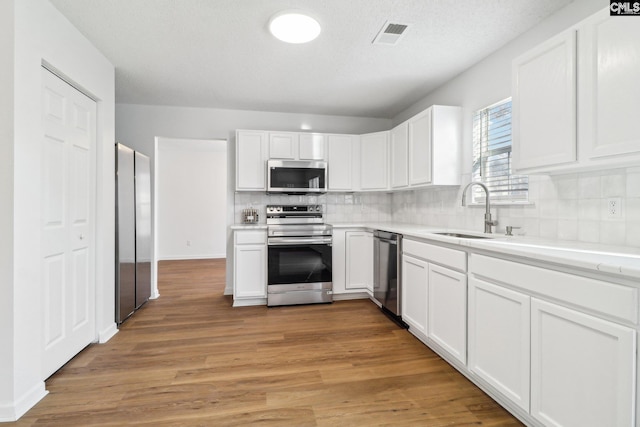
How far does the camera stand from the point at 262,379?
198cm

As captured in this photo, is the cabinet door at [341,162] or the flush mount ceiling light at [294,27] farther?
the cabinet door at [341,162]

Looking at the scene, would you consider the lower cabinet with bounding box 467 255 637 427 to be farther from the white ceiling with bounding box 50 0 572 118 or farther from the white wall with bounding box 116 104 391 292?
the white wall with bounding box 116 104 391 292

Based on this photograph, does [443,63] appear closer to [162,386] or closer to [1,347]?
[162,386]

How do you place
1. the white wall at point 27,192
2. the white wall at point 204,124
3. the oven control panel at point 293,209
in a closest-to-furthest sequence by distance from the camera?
the white wall at point 27,192 → the white wall at point 204,124 → the oven control panel at point 293,209

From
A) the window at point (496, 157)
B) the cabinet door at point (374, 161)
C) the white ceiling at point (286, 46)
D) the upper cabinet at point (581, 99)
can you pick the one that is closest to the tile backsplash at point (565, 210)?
the window at point (496, 157)

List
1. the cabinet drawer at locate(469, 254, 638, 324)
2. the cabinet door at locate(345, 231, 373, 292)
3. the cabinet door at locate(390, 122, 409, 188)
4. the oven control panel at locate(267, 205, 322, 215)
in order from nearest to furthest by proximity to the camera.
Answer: the cabinet drawer at locate(469, 254, 638, 324) < the cabinet door at locate(390, 122, 409, 188) < the cabinet door at locate(345, 231, 373, 292) < the oven control panel at locate(267, 205, 322, 215)

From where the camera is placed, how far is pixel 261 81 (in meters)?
3.13

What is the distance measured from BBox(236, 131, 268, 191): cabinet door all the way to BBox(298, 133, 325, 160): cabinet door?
1.58 feet

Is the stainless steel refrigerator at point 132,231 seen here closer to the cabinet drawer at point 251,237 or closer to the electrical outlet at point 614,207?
the cabinet drawer at point 251,237

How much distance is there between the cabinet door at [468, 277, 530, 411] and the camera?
4.85ft

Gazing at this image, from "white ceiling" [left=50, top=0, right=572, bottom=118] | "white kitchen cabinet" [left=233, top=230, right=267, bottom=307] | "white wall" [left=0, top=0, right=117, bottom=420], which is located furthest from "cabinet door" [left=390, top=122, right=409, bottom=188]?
"white wall" [left=0, top=0, right=117, bottom=420]

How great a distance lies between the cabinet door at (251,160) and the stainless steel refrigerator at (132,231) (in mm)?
1079

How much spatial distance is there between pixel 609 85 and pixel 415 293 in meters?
1.83

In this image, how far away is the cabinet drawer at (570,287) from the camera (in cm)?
106
